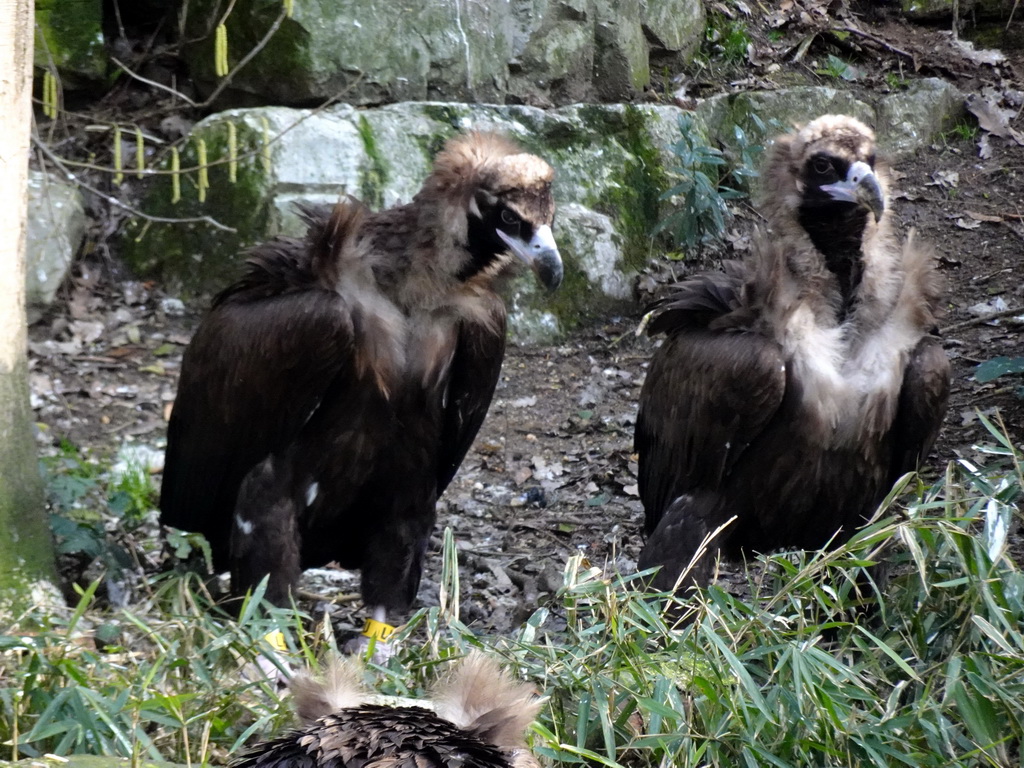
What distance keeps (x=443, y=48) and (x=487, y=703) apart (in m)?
5.60

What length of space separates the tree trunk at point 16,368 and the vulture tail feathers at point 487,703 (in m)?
1.57

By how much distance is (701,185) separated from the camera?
22.5ft

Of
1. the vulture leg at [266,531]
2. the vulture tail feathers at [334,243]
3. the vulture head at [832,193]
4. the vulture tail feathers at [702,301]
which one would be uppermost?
the vulture head at [832,193]

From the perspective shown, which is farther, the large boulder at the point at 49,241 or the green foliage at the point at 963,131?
the green foliage at the point at 963,131

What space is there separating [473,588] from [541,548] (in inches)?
19.8

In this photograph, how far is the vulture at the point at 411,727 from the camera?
192 centimetres

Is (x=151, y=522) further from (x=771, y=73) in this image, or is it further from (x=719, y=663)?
(x=771, y=73)

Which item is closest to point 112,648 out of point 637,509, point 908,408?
point 908,408

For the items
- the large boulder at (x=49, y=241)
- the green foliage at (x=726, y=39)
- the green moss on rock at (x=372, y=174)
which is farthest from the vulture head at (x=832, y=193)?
the green foliage at (x=726, y=39)

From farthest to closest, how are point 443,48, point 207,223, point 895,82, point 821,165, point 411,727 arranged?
point 895,82
point 443,48
point 207,223
point 821,165
point 411,727

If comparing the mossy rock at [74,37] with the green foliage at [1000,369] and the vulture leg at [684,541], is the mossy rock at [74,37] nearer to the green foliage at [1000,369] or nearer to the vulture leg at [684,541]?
the vulture leg at [684,541]

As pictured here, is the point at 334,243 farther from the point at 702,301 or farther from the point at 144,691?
the point at 144,691

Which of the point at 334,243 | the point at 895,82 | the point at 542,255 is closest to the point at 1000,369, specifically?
the point at 542,255

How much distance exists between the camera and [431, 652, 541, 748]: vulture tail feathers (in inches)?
88.0
